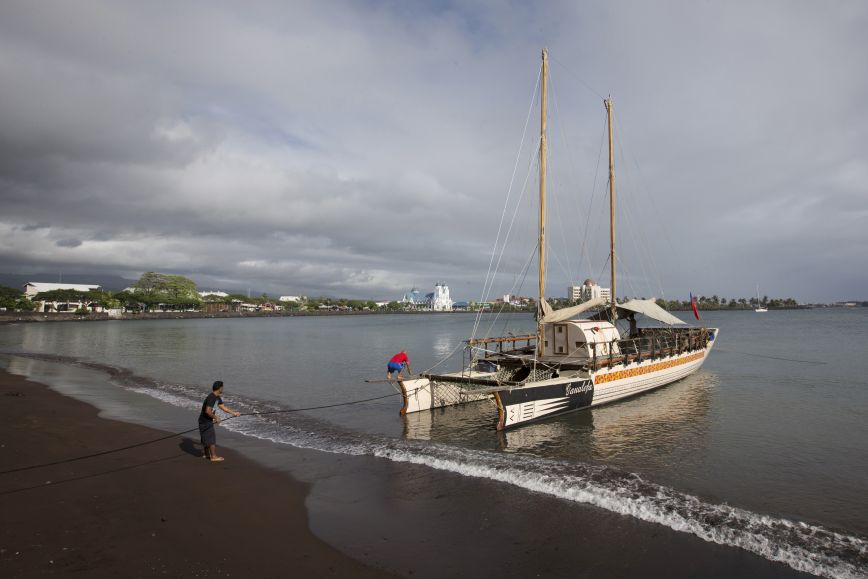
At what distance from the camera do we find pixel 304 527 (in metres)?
8.52

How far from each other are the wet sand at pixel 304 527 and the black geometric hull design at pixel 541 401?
510cm

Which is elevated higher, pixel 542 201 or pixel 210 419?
pixel 542 201

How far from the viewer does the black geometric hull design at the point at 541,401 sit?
16406mm

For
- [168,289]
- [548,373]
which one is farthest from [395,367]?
[168,289]

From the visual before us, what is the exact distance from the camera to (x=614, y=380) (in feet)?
69.6

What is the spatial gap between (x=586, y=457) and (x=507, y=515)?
527cm

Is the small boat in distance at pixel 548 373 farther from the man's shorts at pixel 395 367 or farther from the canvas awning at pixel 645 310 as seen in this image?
the man's shorts at pixel 395 367

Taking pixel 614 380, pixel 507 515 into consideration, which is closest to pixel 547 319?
pixel 614 380

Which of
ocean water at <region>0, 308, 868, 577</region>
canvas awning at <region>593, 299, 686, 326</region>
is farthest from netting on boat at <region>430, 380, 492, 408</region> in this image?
canvas awning at <region>593, 299, 686, 326</region>

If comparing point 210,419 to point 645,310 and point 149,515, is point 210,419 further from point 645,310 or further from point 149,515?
point 645,310

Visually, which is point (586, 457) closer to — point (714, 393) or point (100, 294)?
point (714, 393)

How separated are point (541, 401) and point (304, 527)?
11081 mm

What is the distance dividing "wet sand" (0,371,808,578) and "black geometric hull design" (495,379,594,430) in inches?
201

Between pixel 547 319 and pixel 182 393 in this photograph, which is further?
pixel 182 393
